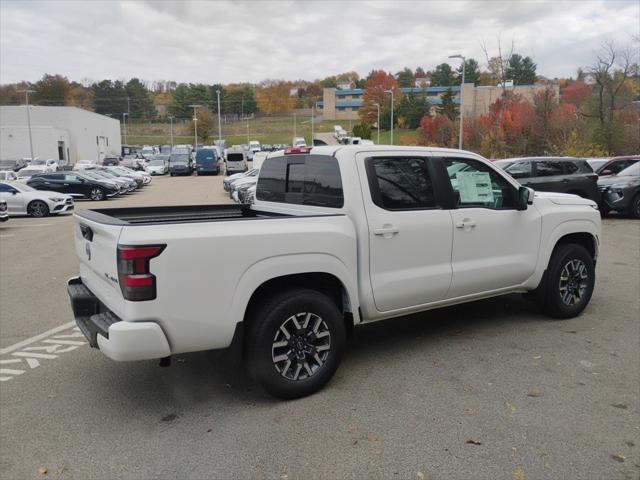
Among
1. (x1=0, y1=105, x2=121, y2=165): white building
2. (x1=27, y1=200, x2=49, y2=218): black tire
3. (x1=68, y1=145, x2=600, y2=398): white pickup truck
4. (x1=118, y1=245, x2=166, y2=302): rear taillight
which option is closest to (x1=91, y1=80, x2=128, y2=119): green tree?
(x1=0, y1=105, x2=121, y2=165): white building

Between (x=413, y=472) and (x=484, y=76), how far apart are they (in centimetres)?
11309

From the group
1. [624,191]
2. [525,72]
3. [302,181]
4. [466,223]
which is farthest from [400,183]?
[525,72]

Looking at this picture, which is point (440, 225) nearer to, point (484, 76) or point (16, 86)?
point (484, 76)

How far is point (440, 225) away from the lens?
186 inches

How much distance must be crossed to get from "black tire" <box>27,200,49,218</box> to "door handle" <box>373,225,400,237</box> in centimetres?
1846

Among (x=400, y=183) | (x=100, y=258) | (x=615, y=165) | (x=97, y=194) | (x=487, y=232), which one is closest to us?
(x=100, y=258)

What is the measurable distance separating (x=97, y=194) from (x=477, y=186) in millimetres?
24945

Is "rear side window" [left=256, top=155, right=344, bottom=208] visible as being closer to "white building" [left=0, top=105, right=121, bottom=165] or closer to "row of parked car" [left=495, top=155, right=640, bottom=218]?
"row of parked car" [left=495, top=155, right=640, bottom=218]

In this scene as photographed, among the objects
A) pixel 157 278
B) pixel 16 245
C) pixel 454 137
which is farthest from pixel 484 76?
pixel 157 278

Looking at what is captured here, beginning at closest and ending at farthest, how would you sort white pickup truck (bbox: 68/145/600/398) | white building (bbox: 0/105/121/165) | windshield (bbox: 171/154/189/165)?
1. white pickup truck (bbox: 68/145/600/398)
2. windshield (bbox: 171/154/189/165)
3. white building (bbox: 0/105/121/165)

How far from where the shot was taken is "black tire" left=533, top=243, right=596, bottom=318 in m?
5.75

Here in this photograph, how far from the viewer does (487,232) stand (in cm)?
509

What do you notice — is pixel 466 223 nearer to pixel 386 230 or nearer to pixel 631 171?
pixel 386 230

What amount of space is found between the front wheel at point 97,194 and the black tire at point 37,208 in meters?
7.03
